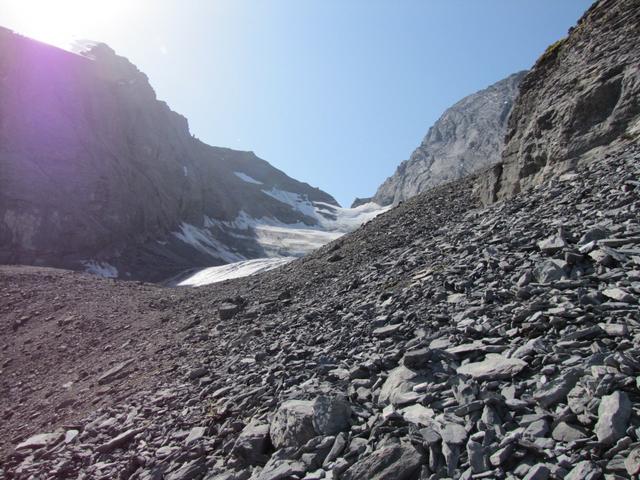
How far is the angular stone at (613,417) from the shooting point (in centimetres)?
374

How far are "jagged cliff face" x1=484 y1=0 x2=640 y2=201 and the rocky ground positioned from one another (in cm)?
178

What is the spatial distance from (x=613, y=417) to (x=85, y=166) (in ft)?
316

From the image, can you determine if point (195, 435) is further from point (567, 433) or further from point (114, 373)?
point (114, 373)

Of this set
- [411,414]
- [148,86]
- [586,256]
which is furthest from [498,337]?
[148,86]

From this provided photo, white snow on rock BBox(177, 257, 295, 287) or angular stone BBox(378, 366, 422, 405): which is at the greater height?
white snow on rock BBox(177, 257, 295, 287)

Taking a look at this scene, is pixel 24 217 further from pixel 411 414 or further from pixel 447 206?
pixel 411 414

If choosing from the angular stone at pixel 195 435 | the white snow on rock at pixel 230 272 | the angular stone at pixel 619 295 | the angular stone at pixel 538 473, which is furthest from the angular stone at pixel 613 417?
the white snow on rock at pixel 230 272

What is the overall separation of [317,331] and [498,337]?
Answer: 15.1ft

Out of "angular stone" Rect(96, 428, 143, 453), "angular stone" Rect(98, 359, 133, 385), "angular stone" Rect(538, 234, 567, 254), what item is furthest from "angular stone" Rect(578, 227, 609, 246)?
"angular stone" Rect(98, 359, 133, 385)

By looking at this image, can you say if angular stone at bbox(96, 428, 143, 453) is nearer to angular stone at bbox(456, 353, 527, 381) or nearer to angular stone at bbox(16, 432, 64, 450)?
angular stone at bbox(16, 432, 64, 450)

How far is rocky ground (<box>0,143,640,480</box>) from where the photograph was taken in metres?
4.30

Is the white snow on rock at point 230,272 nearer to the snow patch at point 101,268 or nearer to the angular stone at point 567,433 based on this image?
the snow patch at point 101,268

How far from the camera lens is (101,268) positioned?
3034 inches

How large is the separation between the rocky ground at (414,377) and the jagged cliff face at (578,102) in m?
1.78
